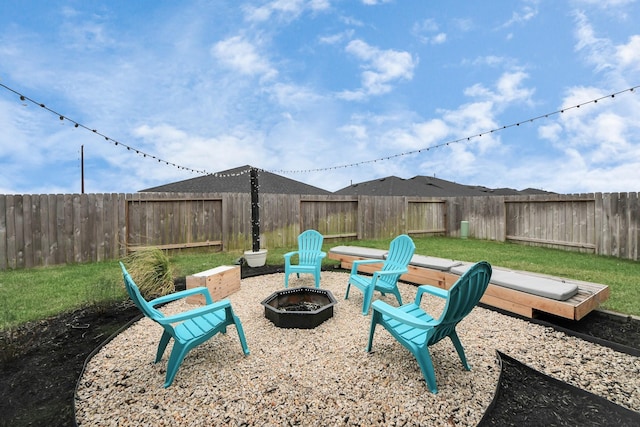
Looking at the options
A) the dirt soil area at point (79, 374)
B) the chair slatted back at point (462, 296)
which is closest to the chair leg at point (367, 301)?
the chair slatted back at point (462, 296)

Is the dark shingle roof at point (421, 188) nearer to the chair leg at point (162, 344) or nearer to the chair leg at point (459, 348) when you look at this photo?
the chair leg at point (459, 348)

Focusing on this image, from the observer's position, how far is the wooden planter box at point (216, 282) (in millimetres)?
3162

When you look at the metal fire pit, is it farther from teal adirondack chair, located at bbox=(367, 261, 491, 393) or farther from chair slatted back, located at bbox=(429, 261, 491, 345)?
chair slatted back, located at bbox=(429, 261, 491, 345)

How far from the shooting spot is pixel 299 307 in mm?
2988

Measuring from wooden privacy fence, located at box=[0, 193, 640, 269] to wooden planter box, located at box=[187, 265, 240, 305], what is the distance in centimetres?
355

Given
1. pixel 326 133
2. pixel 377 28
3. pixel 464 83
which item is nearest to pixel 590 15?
pixel 464 83

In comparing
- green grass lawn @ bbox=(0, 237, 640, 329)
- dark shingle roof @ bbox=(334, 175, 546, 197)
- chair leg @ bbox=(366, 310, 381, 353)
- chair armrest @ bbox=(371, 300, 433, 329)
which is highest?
dark shingle roof @ bbox=(334, 175, 546, 197)

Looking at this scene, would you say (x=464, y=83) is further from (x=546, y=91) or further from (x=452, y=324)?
(x=452, y=324)

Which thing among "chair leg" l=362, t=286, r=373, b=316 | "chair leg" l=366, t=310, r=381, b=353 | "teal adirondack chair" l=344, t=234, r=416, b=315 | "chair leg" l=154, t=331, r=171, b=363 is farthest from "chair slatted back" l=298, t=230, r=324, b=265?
"chair leg" l=154, t=331, r=171, b=363

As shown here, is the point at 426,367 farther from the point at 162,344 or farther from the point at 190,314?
the point at 162,344

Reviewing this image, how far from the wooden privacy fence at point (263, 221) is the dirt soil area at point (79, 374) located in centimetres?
366

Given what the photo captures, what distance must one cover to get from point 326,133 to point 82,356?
23.1 ft

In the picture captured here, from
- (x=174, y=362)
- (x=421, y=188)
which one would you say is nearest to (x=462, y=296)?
(x=174, y=362)

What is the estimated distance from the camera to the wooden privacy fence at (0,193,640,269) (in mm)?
5320
